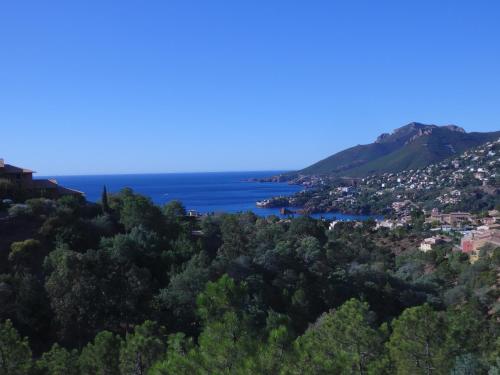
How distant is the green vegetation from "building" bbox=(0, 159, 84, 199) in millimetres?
3191

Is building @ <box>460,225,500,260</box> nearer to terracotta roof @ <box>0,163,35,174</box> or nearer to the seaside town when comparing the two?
the seaside town

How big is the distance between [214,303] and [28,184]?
23.3 meters

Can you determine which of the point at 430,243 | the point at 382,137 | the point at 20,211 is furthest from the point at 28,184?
the point at 382,137

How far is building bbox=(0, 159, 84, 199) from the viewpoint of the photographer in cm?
2759

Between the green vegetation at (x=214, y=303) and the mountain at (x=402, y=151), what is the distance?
308ft

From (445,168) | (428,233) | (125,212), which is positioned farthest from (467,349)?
(445,168)

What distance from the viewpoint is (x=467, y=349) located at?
885 cm

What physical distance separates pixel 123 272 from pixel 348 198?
84.2 m

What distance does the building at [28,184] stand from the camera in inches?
1086

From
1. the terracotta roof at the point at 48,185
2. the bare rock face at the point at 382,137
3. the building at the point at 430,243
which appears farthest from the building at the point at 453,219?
the bare rock face at the point at 382,137

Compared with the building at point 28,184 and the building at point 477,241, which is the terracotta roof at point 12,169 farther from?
the building at point 477,241

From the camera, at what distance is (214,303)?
8586 mm

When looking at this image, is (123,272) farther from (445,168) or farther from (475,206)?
(445,168)

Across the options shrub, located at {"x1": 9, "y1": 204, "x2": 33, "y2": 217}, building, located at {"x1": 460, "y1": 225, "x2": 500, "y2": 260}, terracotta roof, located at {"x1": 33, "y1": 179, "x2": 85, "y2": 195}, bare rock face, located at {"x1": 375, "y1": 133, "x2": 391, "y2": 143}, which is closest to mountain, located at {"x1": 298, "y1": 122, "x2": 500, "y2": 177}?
bare rock face, located at {"x1": 375, "y1": 133, "x2": 391, "y2": 143}
